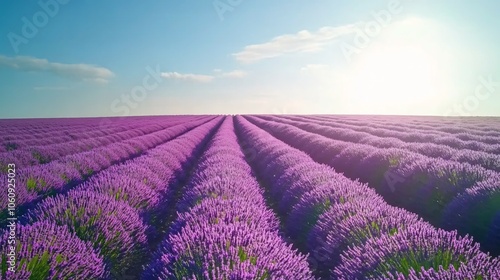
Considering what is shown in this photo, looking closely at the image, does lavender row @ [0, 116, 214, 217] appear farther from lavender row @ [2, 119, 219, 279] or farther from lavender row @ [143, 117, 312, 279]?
lavender row @ [143, 117, 312, 279]

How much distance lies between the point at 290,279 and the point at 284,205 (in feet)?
13.1

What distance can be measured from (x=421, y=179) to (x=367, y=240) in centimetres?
380

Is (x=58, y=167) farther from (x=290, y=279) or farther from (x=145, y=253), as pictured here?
(x=290, y=279)

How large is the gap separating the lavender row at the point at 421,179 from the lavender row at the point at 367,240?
0.99m

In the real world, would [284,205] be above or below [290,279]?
below

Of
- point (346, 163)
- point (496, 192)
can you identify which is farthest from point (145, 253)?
point (346, 163)

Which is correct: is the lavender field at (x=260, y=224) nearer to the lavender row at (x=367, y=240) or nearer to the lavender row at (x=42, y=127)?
the lavender row at (x=367, y=240)

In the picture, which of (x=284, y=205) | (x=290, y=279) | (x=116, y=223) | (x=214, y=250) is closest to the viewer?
(x=290, y=279)

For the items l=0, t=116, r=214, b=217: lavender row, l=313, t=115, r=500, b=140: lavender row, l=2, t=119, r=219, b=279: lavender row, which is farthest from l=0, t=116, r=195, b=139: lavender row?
l=313, t=115, r=500, b=140: lavender row

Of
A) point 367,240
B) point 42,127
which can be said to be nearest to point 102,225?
point 367,240

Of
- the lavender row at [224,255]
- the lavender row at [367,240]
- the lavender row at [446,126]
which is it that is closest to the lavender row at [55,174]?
the lavender row at [224,255]

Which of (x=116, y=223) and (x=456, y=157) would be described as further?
(x=456, y=157)

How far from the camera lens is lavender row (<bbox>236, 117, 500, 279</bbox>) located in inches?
103

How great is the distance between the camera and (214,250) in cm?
277
